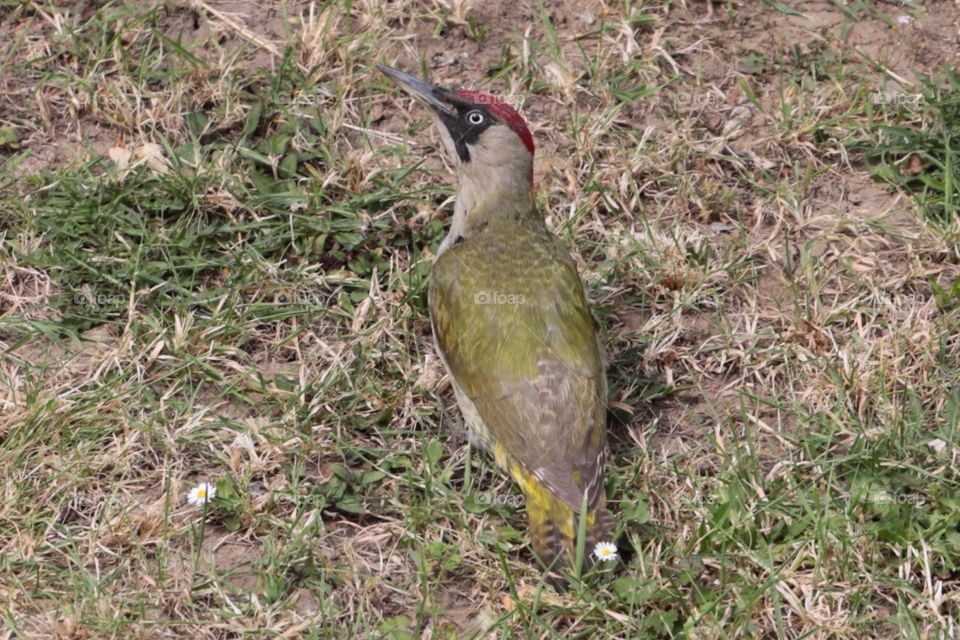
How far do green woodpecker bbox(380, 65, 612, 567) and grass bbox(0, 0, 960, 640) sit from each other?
0.22m

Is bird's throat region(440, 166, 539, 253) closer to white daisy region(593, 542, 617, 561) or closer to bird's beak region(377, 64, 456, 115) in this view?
bird's beak region(377, 64, 456, 115)

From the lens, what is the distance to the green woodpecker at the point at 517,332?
4.75m

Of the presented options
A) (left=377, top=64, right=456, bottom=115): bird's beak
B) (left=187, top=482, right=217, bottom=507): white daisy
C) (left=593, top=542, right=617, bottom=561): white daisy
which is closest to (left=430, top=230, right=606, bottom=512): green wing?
(left=593, top=542, right=617, bottom=561): white daisy

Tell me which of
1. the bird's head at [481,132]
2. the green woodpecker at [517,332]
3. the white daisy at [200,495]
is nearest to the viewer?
the green woodpecker at [517,332]

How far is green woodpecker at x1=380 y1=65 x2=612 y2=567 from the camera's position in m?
4.75

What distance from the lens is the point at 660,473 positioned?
5.12 m

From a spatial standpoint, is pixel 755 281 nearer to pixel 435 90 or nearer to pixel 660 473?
pixel 660 473

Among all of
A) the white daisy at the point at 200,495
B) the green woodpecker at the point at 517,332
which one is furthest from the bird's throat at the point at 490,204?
the white daisy at the point at 200,495

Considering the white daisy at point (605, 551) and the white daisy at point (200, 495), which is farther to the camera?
the white daisy at point (200, 495)

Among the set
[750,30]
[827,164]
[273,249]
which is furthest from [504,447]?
[750,30]

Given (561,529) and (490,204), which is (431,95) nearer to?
(490,204)

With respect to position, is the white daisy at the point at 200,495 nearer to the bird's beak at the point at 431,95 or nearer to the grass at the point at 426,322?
the grass at the point at 426,322

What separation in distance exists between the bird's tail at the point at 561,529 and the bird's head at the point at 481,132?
131 centimetres

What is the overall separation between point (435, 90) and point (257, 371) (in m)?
1.26
